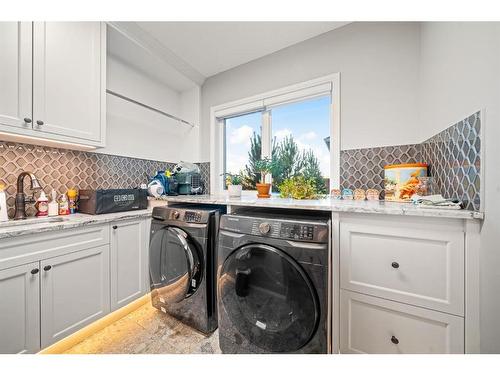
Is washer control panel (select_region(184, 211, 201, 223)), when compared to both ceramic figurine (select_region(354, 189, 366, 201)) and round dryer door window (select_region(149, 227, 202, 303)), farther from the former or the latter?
ceramic figurine (select_region(354, 189, 366, 201))

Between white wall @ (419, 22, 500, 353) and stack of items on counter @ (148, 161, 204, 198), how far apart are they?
7.34 feet

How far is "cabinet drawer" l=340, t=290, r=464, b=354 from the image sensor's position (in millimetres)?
869

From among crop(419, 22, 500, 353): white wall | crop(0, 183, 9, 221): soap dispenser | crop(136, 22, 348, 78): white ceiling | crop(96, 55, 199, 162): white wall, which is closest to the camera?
crop(419, 22, 500, 353): white wall

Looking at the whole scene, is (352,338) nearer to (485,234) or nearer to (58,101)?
(485,234)

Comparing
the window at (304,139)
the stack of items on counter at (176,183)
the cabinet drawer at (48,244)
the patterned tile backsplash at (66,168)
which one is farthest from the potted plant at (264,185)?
the patterned tile backsplash at (66,168)

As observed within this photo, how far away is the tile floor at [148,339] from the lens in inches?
51.6

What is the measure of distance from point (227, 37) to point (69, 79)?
1.42m

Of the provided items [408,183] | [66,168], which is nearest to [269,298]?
[408,183]

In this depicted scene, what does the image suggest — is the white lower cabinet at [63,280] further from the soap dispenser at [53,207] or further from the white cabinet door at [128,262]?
the soap dispenser at [53,207]

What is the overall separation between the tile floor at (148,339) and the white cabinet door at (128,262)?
7.6 inches

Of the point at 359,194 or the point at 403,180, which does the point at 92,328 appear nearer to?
the point at 359,194

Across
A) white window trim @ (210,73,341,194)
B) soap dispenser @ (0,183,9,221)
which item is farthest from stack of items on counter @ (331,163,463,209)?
soap dispenser @ (0,183,9,221)
